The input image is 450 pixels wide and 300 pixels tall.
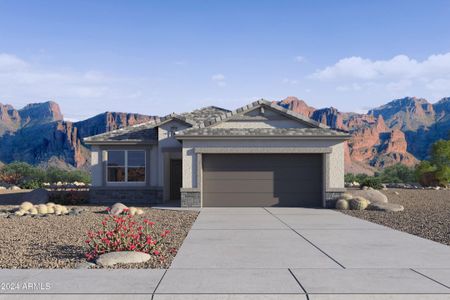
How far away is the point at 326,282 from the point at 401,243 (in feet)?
14.8

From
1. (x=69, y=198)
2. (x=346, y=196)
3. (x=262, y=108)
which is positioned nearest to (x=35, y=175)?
(x=69, y=198)

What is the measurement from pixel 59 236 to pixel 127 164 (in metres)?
10.5

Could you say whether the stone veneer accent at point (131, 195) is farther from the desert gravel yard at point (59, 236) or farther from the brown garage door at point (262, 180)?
the brown garage door at point (262, 180)

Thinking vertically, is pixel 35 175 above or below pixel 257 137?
below

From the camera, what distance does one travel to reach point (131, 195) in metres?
22.3

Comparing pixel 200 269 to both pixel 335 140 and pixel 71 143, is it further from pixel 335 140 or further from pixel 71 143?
pixel 71 143

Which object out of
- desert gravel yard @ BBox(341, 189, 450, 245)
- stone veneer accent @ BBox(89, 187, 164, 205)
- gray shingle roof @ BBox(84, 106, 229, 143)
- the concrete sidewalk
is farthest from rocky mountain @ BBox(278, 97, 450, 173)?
the concrete sidewalk

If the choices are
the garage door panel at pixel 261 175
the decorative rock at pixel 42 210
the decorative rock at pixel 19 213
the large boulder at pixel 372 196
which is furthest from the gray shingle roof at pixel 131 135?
the large boulder at pixel 372 196

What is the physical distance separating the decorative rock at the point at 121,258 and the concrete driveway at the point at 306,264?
724 mm

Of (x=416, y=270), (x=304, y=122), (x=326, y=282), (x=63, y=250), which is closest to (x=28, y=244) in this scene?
(x=63, y=250)

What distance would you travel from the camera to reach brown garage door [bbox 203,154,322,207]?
66.4 ft

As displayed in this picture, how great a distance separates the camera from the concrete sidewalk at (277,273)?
664 centimetres

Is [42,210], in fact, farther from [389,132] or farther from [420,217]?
[389,132]

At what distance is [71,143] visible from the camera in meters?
109
